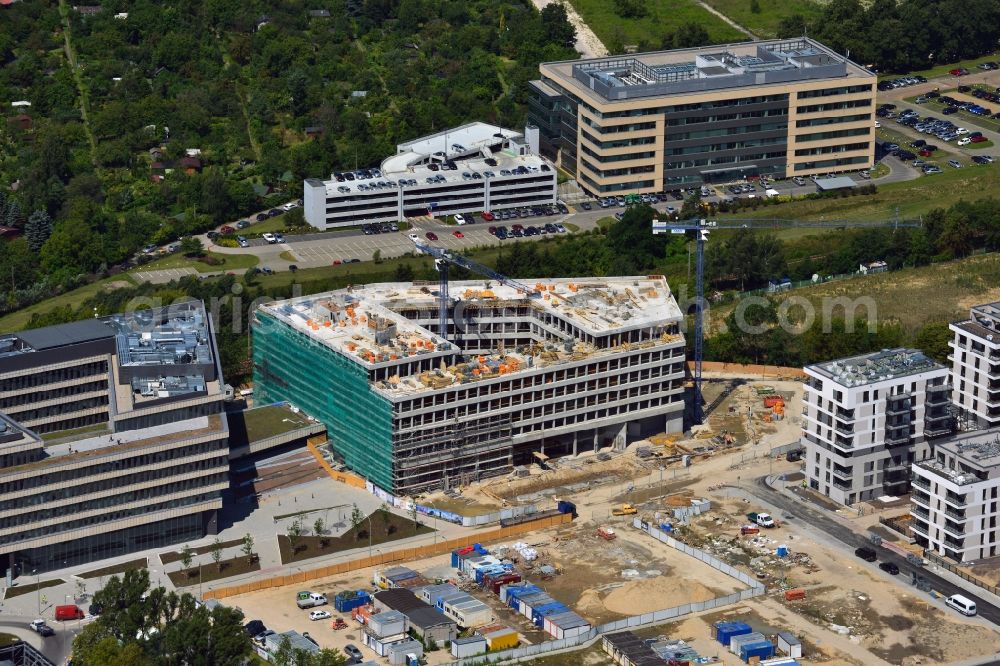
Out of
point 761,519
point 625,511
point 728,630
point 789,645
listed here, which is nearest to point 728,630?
point 728,630

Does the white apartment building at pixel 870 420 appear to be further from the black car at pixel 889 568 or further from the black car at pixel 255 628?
the black car at pixel 255 628

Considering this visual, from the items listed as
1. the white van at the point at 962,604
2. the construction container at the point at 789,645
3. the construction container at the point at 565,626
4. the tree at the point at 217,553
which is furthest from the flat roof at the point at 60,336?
the white van at the point at 962,604

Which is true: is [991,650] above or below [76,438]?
below

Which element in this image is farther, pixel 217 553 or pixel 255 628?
pixel 217 553

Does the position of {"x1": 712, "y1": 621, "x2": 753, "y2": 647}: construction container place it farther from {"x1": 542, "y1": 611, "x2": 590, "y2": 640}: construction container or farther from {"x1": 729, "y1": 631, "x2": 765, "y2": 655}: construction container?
{"x1": 542, "y1": 611, "x2": 590, "y2": 640}: construction container

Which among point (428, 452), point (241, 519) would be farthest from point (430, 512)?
point (241, 519)

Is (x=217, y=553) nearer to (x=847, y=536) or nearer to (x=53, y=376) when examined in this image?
(x=53, y=376)

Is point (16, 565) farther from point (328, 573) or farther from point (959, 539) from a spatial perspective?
point (959, 539)

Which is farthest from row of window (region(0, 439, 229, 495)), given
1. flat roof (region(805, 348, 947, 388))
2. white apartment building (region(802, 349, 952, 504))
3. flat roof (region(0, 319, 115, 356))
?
flat roof (region(805, 348, 947, 388))
